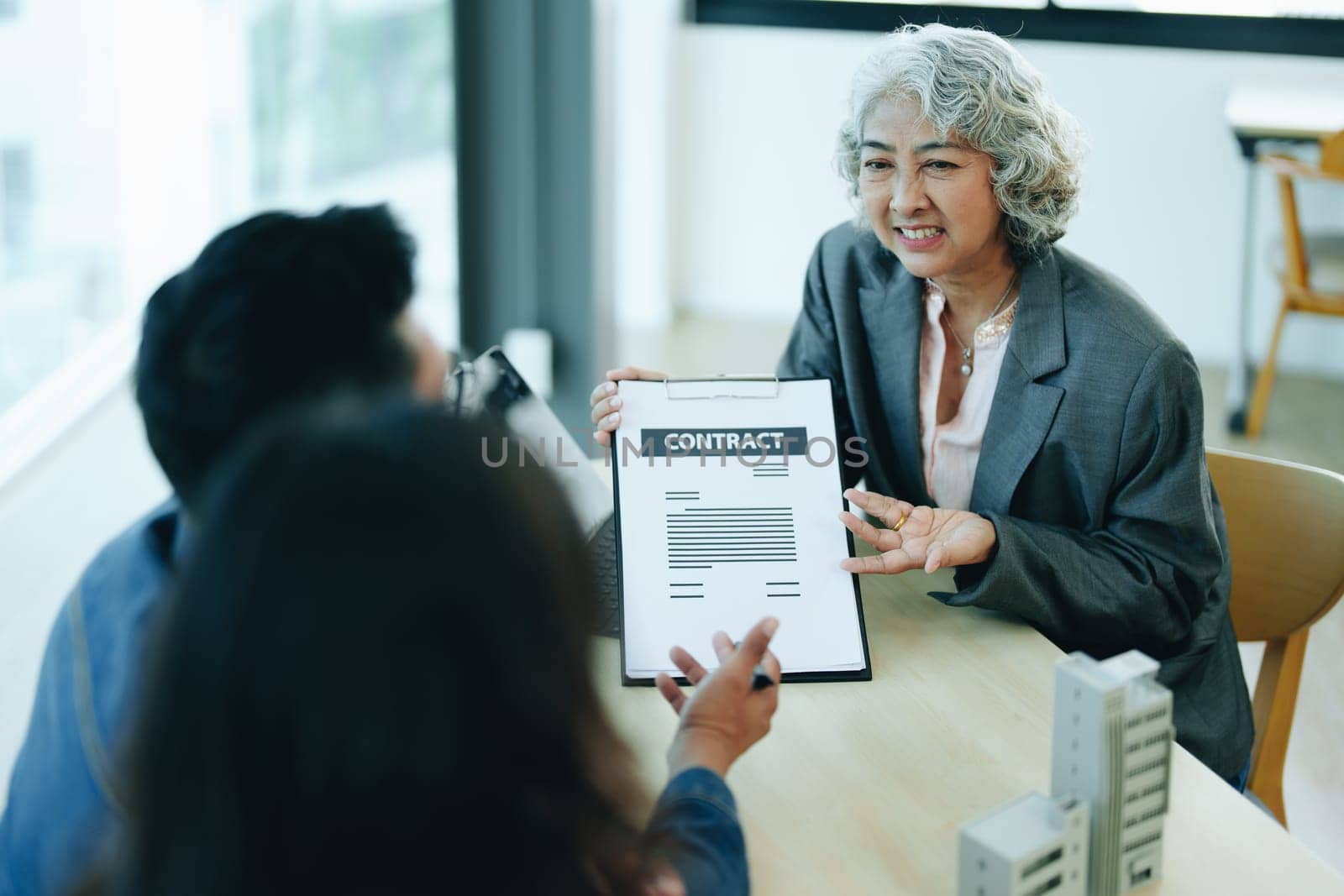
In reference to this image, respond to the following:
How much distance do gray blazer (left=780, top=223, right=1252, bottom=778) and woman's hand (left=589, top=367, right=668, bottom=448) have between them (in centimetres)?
26

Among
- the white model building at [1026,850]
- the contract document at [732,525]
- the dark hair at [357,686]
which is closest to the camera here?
the dark hair at [357,686]

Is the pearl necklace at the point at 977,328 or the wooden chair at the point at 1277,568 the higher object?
the pearl necklace at the point at 977,328

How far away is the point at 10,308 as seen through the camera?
2.65 m

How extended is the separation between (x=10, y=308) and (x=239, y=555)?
7.63ft

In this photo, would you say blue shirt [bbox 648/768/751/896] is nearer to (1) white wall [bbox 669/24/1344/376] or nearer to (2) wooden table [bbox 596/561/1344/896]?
(2) wooden table [bbox 596/561/1344/896]

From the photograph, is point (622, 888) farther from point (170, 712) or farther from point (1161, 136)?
point (1161, 136)

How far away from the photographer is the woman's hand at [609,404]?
4.90 ft

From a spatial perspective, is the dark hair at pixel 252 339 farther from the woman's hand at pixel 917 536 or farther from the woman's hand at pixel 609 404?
the woman's hand at pixel 917 536

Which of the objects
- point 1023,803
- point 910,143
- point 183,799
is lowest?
point 1023,803

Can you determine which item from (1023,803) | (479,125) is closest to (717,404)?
(1023,803)

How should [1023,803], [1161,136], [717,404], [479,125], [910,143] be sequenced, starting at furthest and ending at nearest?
[1161,136]
[479,125]
[910,143]
[717,404]
[1023,803]

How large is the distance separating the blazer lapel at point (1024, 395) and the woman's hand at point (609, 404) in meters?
0.42

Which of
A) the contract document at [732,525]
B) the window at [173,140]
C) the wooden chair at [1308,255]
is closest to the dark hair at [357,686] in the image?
the contract document at [732,525]

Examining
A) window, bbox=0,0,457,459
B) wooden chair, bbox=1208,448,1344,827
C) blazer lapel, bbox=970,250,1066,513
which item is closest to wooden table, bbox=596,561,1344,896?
blazer lapel, bbox=970,250,1066,513
